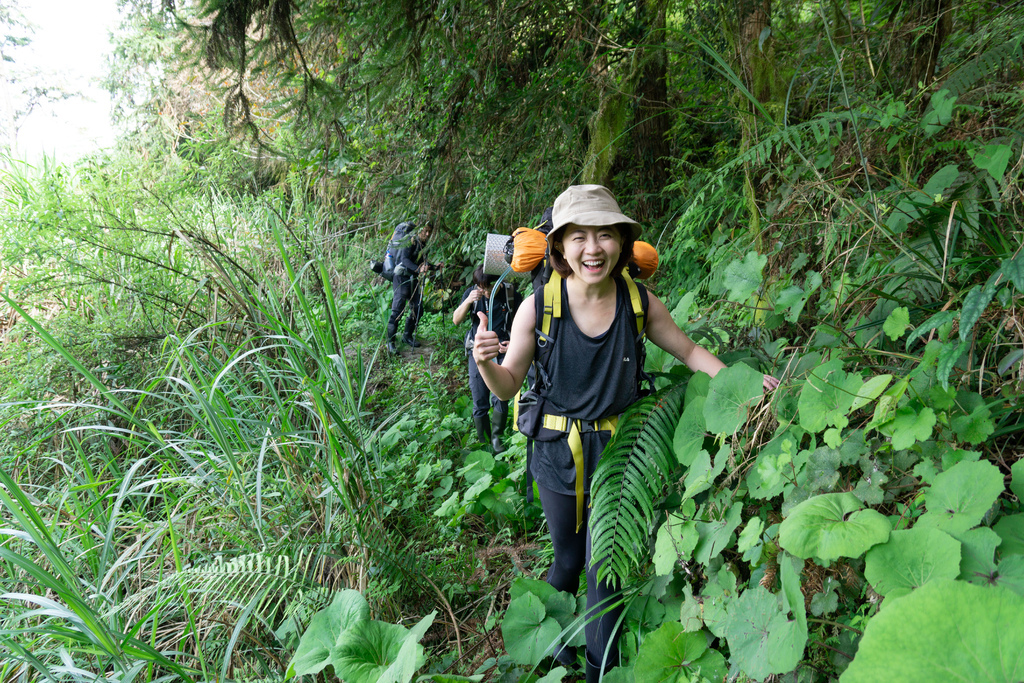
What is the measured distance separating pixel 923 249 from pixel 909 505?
997 mm

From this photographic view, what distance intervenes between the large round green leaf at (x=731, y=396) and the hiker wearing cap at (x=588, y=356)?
7.2 inches

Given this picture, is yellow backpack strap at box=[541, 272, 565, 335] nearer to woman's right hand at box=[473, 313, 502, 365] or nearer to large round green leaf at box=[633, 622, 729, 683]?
woman's right hand at box=[473, 313, 502, 365]

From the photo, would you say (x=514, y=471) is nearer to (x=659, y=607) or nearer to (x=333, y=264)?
(x=659, y=607)

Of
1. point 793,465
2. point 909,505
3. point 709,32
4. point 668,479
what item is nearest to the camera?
point 909,505

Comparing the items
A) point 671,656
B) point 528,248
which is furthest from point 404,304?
point 671,656

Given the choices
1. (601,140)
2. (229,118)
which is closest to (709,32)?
(601,140)

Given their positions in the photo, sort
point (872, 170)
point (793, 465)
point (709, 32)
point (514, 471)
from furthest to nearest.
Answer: point (709, 32)
point (514, 471)
point (872, 170)
point (793, 465)

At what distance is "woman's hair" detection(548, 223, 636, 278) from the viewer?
6.70 feet

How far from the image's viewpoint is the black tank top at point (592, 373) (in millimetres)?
2018

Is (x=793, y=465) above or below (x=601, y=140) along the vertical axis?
below

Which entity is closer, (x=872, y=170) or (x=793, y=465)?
(x=793, y=465)

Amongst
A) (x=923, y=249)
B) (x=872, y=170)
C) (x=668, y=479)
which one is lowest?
(x=668, y=479)

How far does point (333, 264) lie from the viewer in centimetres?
682

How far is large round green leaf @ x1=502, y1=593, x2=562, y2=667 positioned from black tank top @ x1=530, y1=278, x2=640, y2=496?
0.54m
